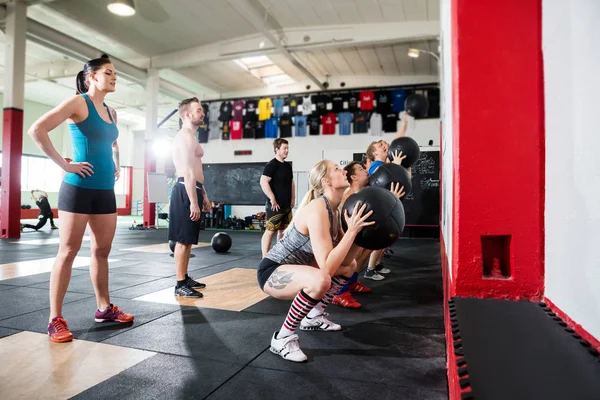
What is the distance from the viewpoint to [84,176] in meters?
2.11

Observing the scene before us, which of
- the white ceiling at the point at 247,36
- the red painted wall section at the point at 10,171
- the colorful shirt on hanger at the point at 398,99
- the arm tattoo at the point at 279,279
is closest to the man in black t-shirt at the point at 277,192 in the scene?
the arm tattoo at the point at 279,279

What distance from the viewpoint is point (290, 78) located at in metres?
11.4

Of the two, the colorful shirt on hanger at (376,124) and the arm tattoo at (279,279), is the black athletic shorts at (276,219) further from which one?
the colorful shirt on hanger at (376,124)

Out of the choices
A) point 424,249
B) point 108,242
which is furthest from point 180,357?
point 424,249

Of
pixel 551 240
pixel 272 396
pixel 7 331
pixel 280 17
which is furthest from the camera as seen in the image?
pixel 280 17

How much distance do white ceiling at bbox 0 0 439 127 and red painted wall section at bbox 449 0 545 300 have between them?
19.4ft

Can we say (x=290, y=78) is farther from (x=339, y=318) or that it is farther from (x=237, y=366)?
(x=237, y=366)

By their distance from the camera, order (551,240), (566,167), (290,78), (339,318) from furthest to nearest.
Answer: (290,78) < (339,318) < (551,240) < (566,167)

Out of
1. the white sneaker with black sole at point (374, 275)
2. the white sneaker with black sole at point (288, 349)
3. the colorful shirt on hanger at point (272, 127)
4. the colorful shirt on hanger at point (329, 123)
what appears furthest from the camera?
the colorful shirt on hanger at point (272, 127)

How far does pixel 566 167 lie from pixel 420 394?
3.29 feet

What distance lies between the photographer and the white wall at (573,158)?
0.81 meters

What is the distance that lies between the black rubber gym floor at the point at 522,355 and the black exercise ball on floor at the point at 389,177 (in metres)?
2.06

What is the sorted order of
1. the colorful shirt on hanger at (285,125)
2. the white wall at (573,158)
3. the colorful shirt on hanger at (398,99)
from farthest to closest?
the colorful shirt on hanger at (285,125), the colorful shirt on hanger at (398,99), the white wall at (573,158)

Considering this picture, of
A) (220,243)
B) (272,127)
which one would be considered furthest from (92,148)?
(272,127)
